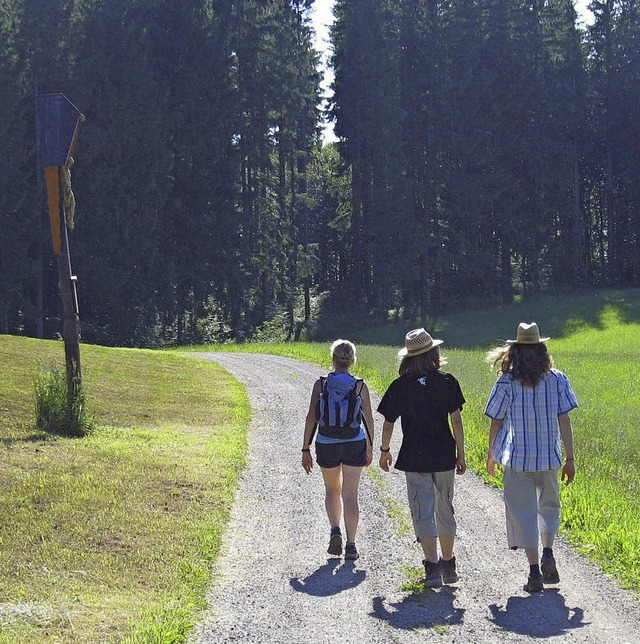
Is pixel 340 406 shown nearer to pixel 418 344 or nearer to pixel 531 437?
pixel 418 344

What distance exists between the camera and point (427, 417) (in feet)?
23.5

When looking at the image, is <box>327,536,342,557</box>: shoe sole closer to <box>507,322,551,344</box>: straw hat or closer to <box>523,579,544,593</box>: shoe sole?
<box>523,579,544,593</box>: shoe sole

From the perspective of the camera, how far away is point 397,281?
180 ft

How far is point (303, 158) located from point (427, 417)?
4867 centimetres

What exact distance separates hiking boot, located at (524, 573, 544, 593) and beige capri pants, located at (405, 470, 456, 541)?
2.28 ft

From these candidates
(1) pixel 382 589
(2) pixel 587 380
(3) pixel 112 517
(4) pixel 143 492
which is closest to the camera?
(1) pixel 382 589

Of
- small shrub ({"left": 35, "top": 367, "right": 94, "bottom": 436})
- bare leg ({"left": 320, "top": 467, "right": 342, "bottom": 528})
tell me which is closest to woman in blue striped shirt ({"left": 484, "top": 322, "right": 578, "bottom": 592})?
bare leg ({"left": 320, "top": 467, "right": 342, "bottom": 528})

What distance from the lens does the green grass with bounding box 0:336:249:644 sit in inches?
248

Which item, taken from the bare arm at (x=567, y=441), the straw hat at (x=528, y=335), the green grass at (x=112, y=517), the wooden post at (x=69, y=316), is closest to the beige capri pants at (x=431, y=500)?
the bare arm at (x=567, y=441)

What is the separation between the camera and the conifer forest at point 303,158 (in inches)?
1724

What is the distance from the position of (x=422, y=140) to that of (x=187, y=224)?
57.8ft

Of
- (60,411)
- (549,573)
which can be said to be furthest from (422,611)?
(60,411)

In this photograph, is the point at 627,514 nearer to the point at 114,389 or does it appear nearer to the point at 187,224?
the point at 114,389

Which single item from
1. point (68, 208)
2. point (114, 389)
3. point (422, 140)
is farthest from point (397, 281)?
point (68, 208)
